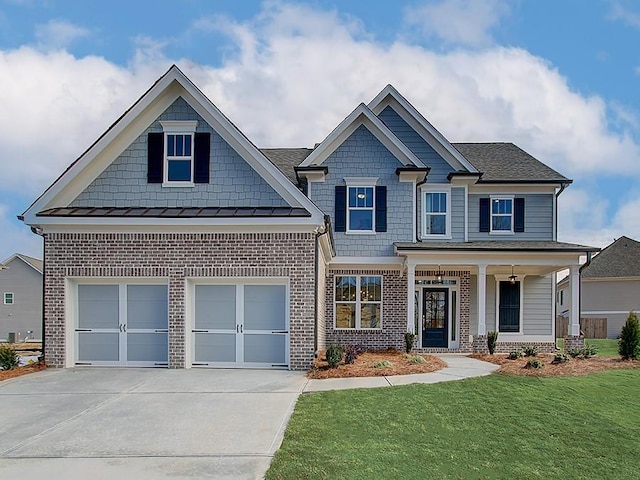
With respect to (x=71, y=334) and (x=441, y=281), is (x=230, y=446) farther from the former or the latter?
(x=441, y=281)

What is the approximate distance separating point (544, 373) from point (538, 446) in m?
5.80

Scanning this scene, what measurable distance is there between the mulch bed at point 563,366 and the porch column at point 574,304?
7.84 ft

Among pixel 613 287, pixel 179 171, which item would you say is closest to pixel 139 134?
pixel 179 171

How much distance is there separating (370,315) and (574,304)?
21.6ft

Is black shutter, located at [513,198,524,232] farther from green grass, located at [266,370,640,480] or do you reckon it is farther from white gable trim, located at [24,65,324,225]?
white gable trim, located at [24,65,324,225]

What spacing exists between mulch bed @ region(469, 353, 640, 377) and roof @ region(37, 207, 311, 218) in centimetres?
602

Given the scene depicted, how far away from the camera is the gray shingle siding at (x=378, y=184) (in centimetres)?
1956

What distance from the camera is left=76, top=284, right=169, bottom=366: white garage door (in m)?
14.1

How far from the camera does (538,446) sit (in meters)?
7.45

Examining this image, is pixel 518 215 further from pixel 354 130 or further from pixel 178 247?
pixel 178 247

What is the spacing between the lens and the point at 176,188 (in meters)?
14.7

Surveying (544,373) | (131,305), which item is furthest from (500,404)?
(131,305)

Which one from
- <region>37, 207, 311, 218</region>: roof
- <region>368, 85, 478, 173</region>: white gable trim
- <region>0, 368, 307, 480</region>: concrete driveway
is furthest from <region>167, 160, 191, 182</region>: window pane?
<region>368, 85, 478, 173</region>: white gable trim

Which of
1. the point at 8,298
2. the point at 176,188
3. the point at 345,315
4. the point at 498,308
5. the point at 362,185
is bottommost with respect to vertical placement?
the point at 8,298
